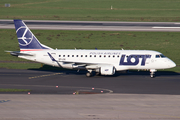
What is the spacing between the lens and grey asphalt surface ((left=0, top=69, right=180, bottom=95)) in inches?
1399

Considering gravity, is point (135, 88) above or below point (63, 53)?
below

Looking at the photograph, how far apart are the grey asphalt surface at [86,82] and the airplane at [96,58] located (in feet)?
5.51

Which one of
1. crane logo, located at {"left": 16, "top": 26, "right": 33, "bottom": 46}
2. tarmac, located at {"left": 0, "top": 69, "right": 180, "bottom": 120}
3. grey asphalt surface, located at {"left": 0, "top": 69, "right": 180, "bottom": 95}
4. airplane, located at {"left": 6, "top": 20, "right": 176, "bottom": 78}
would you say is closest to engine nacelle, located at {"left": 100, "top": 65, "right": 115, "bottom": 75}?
airplane, located at {"left": 6, "top": 20, "right": 176, "bottom": 78}

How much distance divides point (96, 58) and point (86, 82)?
5395 millimetres

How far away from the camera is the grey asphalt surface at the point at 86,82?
35531 millimetres

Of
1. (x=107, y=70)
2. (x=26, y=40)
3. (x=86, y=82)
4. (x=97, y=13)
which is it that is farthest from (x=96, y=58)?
(x=97, y=13)

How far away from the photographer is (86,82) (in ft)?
133
